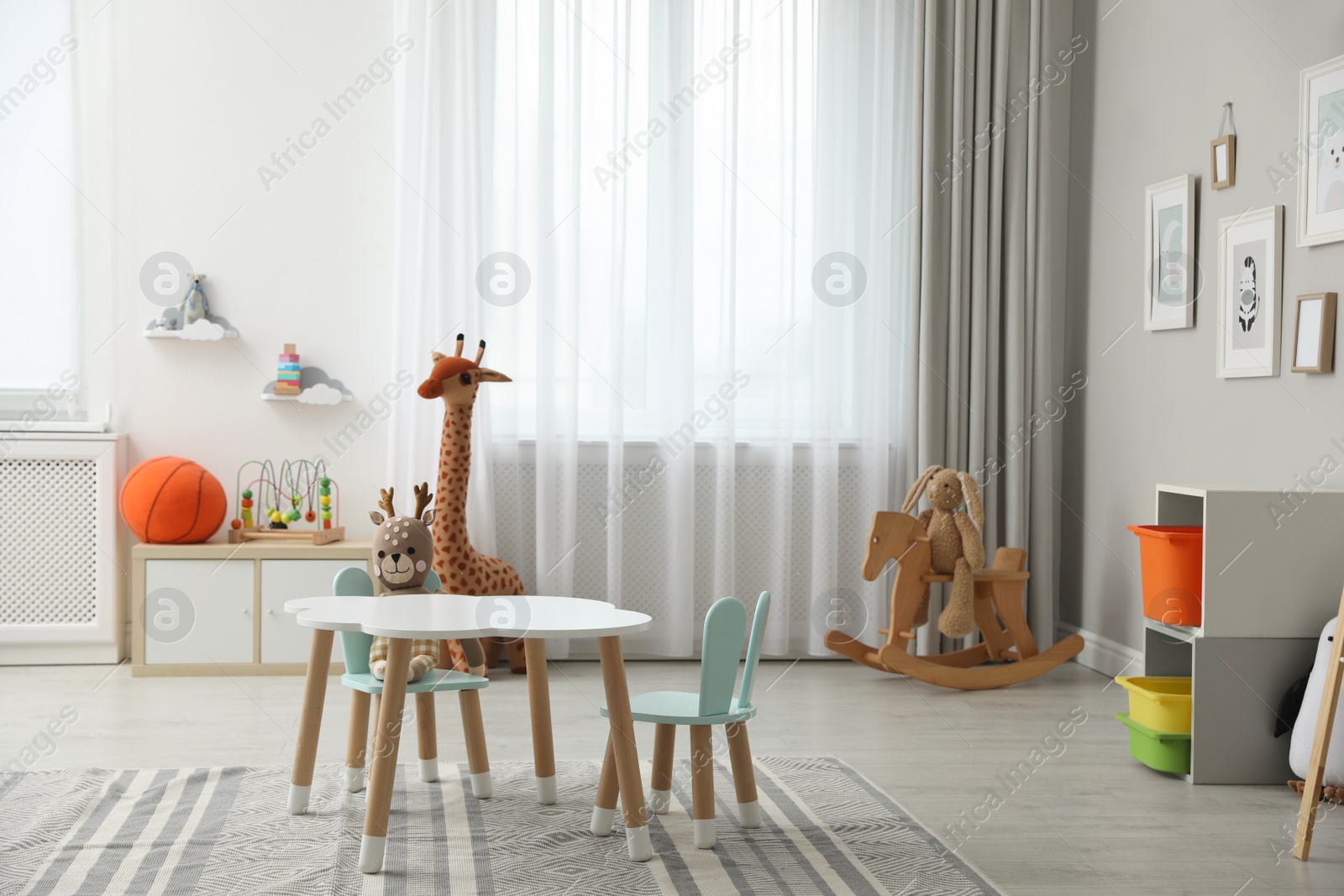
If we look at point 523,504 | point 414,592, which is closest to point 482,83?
point 523,504

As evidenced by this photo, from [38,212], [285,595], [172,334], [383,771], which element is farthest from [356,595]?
[38,212]

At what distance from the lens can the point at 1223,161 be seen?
329cm

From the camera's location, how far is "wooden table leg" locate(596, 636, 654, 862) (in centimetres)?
208

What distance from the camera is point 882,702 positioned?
139 inches

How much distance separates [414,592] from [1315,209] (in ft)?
8.39

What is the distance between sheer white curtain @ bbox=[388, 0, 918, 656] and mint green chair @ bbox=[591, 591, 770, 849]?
1754mm

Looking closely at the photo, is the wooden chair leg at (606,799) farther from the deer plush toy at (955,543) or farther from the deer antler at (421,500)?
the deer plush toy at (955,543)

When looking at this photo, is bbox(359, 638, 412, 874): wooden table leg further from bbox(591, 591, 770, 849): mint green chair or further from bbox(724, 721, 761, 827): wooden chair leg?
bbox(724, 721, 761, 827): wooden chair leg

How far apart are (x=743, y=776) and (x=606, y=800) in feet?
0.97

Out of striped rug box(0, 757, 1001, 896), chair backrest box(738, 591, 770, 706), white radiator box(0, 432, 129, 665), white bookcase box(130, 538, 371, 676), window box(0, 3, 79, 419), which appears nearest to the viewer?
striped rug box(0, 757, 1001, 896)

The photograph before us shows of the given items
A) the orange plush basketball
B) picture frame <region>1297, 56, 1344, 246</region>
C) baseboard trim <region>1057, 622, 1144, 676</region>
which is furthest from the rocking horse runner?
the orange plush basketball

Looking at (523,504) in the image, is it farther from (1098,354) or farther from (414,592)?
(1098,354)

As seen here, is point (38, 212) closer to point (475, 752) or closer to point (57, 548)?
point (57, 548)

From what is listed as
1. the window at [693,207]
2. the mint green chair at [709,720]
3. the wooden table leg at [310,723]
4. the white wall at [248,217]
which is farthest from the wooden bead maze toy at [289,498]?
the mint green chair at [709,720]
